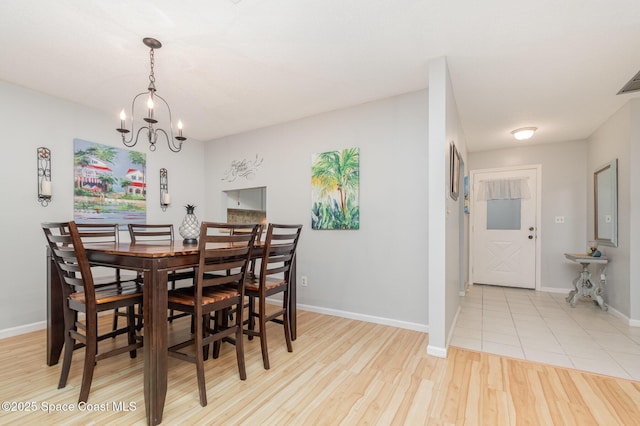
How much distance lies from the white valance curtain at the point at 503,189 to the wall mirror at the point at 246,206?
3756mm

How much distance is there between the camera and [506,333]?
2877 mm

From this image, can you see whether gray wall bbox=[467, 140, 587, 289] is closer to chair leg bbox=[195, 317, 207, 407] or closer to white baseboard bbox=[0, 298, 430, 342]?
white baseboard bbox=[0, 298, 430, 342]

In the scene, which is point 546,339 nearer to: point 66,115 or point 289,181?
point 289,181

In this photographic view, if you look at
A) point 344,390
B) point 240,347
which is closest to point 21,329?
point 240,347

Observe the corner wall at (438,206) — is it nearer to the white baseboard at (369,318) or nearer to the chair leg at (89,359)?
the white baseboard at (369,318)

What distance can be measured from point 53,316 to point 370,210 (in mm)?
2790

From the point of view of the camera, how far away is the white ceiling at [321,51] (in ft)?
6.04

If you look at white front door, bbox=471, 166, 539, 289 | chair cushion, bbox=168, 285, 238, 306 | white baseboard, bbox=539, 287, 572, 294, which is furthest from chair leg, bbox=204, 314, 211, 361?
white baseboard, bbox=539, 287, 572, 294

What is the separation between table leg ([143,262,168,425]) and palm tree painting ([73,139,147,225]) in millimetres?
2442

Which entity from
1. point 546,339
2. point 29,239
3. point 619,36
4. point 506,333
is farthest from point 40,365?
point 619,36

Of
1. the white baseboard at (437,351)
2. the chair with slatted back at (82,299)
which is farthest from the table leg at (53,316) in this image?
the white baseboard at (437,351)

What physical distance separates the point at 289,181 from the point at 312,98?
3.57ft

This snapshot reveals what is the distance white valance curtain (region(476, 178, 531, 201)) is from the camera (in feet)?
16.0

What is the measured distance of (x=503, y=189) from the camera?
5039 mm
